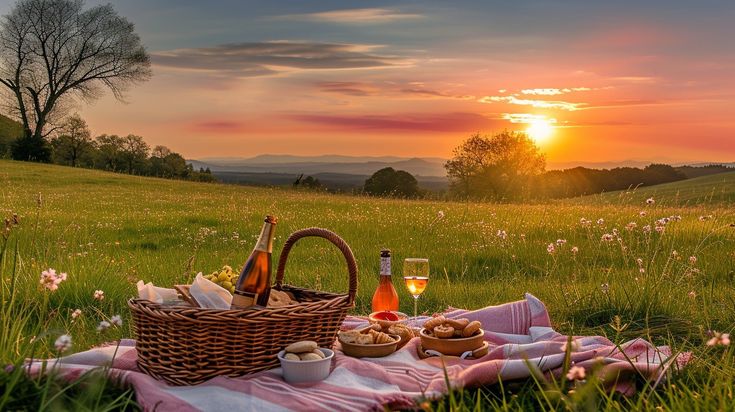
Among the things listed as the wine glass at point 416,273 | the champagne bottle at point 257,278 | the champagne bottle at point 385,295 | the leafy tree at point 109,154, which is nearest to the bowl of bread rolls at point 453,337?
the wine glass at point 416,273

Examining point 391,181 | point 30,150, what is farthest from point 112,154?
point 391,181

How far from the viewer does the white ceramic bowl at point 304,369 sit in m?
4.21

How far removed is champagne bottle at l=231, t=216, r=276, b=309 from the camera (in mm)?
4590

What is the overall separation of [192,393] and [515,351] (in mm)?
2317

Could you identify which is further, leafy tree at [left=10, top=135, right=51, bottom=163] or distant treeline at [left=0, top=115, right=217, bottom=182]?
distant treeline at [left=0, top=115, right=217, bottom=182]

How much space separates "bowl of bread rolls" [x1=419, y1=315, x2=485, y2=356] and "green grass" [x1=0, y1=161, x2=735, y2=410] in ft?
1.38

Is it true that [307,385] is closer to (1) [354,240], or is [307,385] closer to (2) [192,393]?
(2) [192,393]

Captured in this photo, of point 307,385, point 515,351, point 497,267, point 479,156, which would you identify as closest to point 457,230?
point 497,267

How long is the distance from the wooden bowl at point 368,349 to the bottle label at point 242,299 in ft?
2.34

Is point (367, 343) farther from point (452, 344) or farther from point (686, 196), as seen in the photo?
point (686, 196)

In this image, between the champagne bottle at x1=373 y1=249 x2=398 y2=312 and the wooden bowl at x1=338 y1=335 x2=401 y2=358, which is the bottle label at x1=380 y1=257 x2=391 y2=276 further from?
the wooden bowl at x1=338 y1=335 x2=401 y2=358

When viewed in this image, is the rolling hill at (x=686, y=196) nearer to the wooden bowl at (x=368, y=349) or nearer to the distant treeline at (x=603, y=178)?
the wooden bowl at (x=368, y=349)

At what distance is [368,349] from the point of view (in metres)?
4.77

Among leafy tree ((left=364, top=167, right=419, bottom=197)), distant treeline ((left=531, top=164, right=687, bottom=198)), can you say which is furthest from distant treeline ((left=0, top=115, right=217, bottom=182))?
distant treeline ((left=531, top=164, right=687, bottom=198))
